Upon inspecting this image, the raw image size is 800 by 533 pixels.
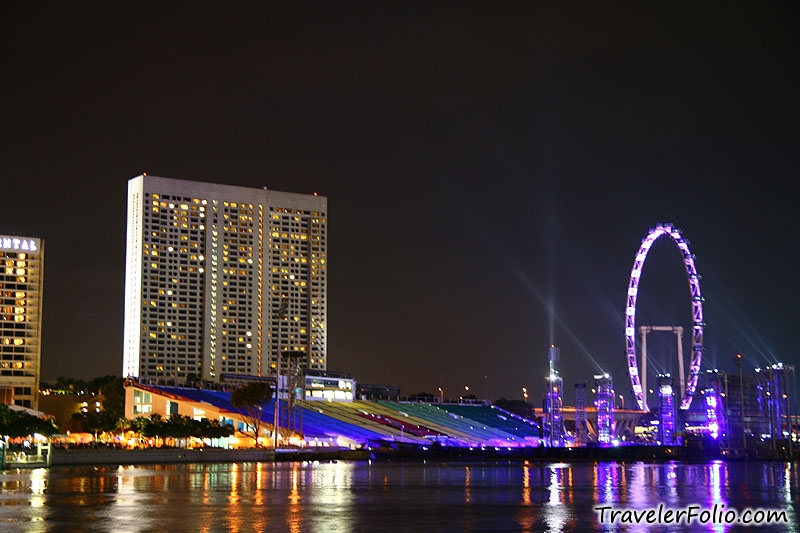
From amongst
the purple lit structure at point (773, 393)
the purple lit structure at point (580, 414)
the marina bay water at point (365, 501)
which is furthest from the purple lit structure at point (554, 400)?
the marina bay water at point (365, 501)

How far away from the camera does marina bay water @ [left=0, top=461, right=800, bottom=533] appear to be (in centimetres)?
4150

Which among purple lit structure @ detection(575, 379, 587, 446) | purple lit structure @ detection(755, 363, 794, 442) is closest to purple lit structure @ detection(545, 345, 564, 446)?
purple lit structure @ detection(575, 379, 587, 446)

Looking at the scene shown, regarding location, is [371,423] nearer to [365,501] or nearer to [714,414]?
[714,414]

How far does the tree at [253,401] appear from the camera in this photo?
14938cm

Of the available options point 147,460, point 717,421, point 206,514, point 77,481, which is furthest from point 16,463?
point 717,421

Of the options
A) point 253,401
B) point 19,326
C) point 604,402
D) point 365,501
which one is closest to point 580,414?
point 604,402

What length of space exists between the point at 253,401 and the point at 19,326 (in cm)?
6729

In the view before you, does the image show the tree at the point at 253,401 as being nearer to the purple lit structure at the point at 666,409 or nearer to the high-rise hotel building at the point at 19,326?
the high-rise hotel building at the point at 19,326

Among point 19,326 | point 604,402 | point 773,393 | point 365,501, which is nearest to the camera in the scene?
point 365,501

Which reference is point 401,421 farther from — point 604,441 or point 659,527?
point 659,527

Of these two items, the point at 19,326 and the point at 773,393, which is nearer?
the point at 773,393

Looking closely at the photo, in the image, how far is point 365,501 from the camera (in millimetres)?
53781

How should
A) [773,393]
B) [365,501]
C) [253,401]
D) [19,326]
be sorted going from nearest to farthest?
[365,501], [253,401], [773,393], [19,326]

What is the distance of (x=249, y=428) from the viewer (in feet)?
504
